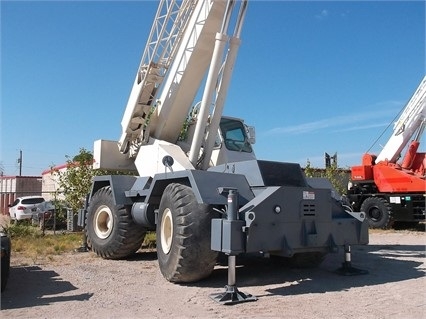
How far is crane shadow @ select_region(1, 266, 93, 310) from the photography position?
6180 millimetres

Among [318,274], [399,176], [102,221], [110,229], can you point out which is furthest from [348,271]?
[399,176]

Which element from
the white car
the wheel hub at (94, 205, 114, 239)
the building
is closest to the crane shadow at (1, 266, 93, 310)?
the wheel hub at (94, 205, 114, 239)

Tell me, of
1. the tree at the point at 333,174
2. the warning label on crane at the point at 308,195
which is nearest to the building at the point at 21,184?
the tree at the point at 333,174

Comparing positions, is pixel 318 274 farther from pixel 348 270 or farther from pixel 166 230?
pixel 166 230

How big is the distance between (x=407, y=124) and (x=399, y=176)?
2.06m

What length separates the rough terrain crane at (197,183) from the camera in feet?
22.4

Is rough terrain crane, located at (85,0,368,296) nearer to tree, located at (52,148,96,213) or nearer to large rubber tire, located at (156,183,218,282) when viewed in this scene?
large rubber tire, located at (156,183,218,282)

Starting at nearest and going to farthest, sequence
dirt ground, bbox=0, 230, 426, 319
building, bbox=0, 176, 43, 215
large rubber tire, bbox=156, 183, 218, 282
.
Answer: dirt ground, bbox=0, 230, 426, 319, large rubber tire, bbox=156, 183, 218, 282, building, bbox=0, 176, 43, 215

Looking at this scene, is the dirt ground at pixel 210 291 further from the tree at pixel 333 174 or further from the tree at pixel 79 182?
the tree at pixel 333 174

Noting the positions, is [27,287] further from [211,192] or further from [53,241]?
[53,241]

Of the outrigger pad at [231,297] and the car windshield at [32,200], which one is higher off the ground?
the car windshield at [32,200]

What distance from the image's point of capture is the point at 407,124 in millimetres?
18109

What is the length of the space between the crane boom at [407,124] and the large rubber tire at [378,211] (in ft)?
5.58

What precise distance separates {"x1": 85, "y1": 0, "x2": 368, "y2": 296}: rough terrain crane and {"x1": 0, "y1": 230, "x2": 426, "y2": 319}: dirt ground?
0.48 metres
